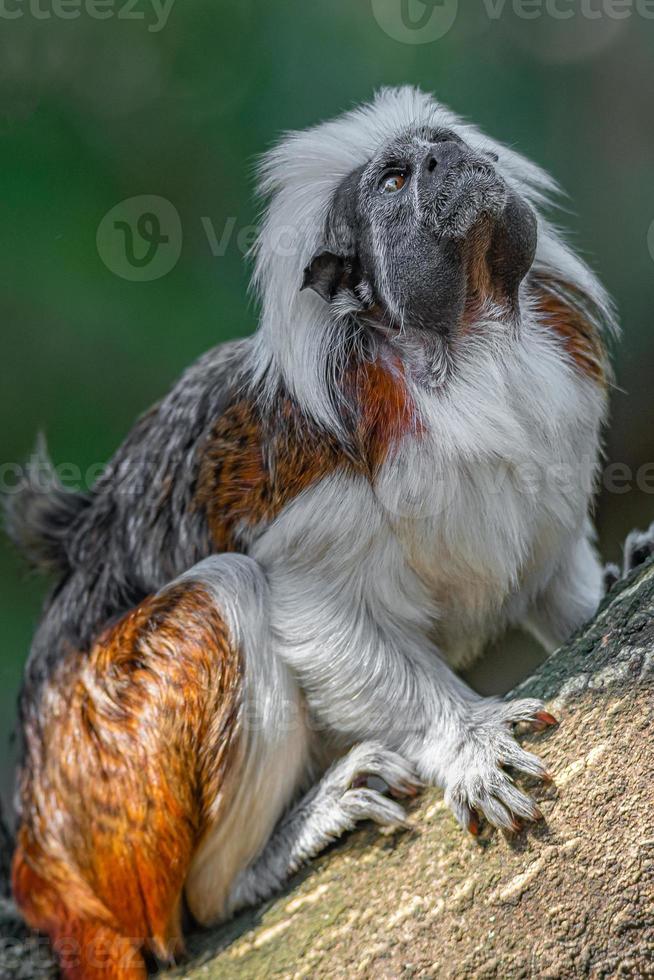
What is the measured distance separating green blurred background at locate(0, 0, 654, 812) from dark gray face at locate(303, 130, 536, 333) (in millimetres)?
3461

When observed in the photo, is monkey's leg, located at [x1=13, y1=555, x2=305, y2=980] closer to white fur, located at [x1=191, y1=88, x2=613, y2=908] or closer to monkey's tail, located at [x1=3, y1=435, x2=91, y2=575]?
white fur, located at [x1=191, y1=88, x2=613, y2=908]

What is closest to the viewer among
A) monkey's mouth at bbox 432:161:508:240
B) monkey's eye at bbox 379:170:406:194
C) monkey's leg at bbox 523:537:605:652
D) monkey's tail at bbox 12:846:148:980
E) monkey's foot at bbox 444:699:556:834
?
monkey's foot at bbox 444:699:556:834

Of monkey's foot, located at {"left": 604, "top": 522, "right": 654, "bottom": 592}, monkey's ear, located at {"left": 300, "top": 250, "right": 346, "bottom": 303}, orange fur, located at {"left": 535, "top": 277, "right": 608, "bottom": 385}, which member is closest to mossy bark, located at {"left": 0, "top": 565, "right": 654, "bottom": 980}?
monkey's foot, located at {"left": 604, "top": 522, "right": 654, "bottom": 592}

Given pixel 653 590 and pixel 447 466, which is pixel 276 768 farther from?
pixel 653 590

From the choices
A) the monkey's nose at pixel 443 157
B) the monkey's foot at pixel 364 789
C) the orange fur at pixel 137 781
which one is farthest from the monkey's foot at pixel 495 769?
the monkey's nose at pixel 443 157

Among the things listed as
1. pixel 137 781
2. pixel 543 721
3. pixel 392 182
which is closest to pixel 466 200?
pixel 392 182

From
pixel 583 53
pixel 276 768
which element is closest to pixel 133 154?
pixel 583 53

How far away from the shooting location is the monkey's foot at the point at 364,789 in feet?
10.3

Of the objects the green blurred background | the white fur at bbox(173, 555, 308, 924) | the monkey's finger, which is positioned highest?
the green blurred background

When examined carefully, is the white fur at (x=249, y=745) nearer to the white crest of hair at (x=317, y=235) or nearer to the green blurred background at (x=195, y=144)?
the white crest of hair at (x=317, y=235)

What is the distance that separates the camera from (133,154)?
284 inches

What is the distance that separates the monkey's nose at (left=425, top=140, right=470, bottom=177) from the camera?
317cm

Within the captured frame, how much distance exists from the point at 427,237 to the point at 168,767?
6.25 feet

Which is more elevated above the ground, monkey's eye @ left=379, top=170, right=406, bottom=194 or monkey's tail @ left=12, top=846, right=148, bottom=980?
monkey's eye @ left=379, top=170, right=406, bottom=194
